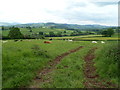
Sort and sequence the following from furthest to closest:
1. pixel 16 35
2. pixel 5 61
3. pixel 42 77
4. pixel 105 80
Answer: pixel 16 35
pixel 5 61
pixel 42 77
pixel 105 80

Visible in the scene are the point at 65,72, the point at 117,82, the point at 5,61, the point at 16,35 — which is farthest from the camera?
the point at 16,35

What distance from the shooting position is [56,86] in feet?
31.9

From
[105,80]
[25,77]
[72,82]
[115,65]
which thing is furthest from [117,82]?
[25,77]

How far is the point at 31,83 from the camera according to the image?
10.6 metres

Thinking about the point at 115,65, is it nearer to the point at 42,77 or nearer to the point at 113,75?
the point at 113,75

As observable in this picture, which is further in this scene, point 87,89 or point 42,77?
point 42,77

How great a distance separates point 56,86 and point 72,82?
136 centimetres

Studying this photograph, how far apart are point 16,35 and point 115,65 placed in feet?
221

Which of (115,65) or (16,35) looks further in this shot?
(16,35)

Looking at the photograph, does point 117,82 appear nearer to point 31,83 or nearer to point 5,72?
point 31,83

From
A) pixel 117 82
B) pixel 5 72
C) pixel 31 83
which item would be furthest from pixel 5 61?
pixel 117 82

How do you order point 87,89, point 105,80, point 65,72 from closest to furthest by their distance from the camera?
point 87,89 < point 105,80 < point 65,72

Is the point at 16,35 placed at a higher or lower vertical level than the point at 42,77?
higher

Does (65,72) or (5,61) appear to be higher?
(5,61)
